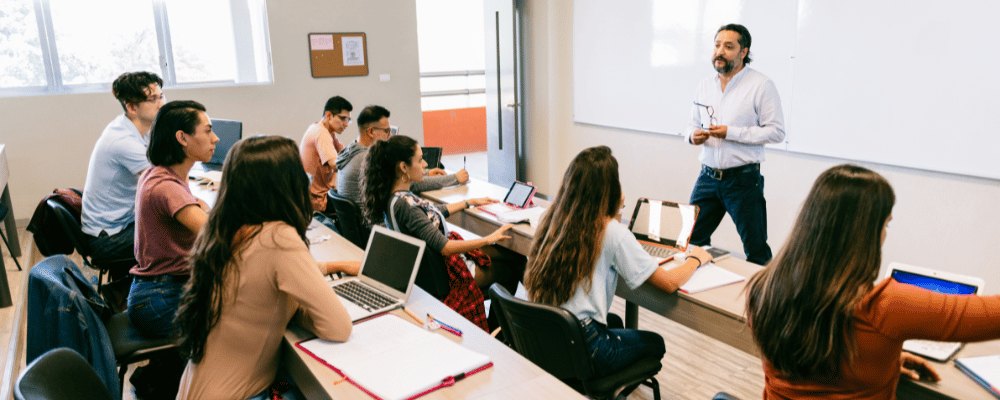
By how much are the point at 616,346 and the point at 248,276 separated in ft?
3.69

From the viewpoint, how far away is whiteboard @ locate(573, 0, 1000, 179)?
317 centimetres

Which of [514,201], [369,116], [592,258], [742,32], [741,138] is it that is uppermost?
[742,32]

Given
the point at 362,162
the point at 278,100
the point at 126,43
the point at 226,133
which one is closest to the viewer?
the point at 362,162

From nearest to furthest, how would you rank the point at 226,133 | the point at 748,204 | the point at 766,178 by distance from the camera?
1. the point at 748,204
2. the point at 766,178
3. the point at 226,133

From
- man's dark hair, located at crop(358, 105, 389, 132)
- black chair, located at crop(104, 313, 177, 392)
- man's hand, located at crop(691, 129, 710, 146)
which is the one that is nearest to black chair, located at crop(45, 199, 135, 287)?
black chair, located at crop(104, 313, 177, 392)

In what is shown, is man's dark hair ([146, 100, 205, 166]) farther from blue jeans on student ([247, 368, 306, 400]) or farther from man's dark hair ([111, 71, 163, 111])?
man's dark hair ([111, 71, 163, 111])

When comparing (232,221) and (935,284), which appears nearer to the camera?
(232,221)

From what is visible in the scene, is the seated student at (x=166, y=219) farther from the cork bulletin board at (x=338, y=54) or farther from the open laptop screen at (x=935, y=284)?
the cork bulletin board at (x=338, y=54)

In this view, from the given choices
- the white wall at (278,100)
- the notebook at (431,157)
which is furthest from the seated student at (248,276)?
the white wall at (278,100)

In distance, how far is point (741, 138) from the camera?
334 cm

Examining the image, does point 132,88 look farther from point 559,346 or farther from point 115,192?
point 559,346

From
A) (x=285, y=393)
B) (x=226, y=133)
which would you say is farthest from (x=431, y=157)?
(x=285, y=393)

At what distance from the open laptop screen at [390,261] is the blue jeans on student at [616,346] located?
1.91ft

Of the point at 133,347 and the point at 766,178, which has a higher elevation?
the point at 766,178
